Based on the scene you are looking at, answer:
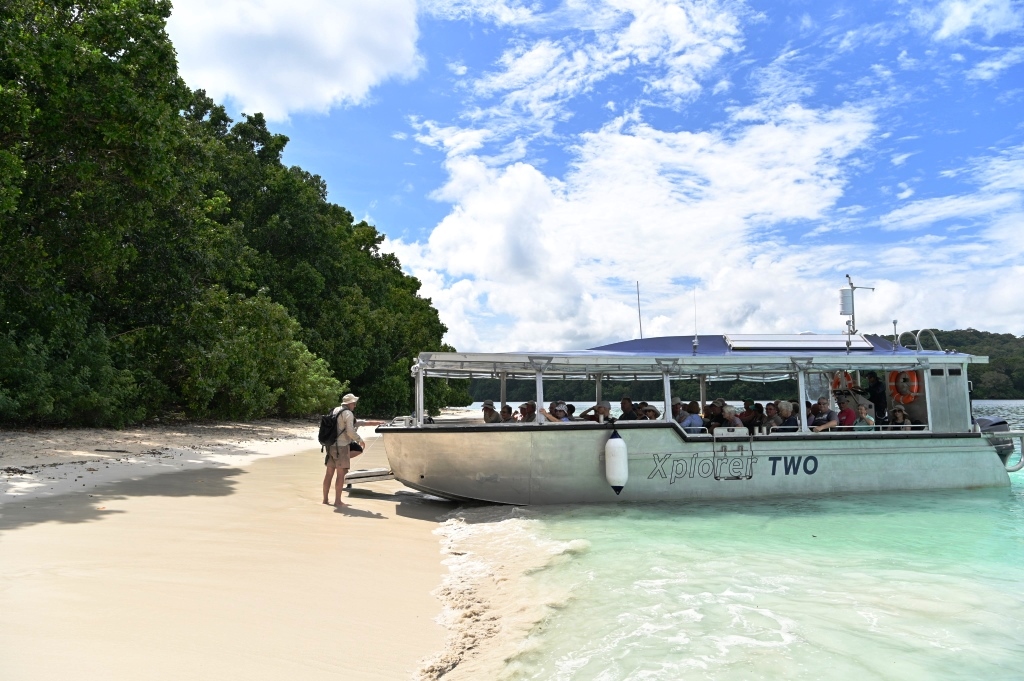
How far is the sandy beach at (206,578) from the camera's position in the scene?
4.31 metres

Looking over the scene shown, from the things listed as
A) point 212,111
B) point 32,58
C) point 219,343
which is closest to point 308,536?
point 32,58

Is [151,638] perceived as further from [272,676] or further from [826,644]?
[826,644]

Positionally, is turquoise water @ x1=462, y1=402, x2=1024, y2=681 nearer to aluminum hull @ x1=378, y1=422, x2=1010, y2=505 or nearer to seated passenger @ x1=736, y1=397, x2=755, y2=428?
aluminum hull @ x1=378, y1=422, x2=1010, y2=505

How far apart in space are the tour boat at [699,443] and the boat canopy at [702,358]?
1.0 inches

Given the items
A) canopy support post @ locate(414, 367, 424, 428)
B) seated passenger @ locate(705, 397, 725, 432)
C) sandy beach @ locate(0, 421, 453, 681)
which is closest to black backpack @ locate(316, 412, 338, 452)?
sandy beach @ locate(0, 421, 453, 681)

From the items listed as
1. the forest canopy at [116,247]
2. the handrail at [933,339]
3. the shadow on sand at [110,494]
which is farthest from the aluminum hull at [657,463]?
the forest canopy at [116,247]

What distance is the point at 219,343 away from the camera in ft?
72.3

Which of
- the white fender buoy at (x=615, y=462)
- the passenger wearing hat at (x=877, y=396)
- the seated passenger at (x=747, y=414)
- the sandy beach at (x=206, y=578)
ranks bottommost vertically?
the sandy beach at (x=206, y=578)

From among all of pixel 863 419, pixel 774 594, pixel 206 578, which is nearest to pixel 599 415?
pixel 863 419

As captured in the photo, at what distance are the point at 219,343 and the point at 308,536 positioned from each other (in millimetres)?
15559

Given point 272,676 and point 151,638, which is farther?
point 151,638

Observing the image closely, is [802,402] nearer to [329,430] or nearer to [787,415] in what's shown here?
[787,415]

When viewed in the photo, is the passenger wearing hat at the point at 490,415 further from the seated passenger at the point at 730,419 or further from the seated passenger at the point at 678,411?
the seated passenger at the point at 730,419

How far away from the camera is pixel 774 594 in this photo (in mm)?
6730
